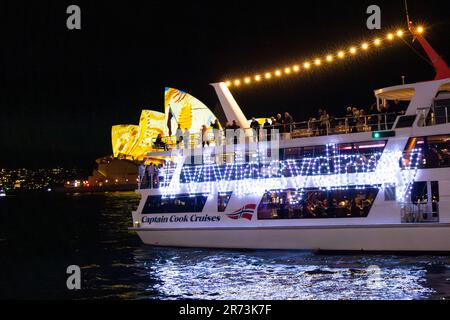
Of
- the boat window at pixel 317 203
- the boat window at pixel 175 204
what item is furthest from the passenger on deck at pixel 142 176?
the boat window at pixel 317 203

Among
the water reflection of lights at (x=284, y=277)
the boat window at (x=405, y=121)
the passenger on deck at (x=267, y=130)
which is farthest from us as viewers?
the passenger on deck at (x=267, y=130)

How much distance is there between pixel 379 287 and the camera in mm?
14664

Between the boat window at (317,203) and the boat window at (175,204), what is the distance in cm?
227

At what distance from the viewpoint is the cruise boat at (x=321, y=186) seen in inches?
701

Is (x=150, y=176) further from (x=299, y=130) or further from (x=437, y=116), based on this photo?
(x=437, y=116)

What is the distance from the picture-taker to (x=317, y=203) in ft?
63.0

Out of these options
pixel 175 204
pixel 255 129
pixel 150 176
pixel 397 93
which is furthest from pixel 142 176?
pixel 397 93

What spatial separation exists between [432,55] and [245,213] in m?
7.45

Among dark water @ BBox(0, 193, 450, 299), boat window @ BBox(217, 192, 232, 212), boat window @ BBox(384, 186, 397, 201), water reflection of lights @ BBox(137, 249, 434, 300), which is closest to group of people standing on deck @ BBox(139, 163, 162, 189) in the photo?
dark water @ BBox(0, 193, 450, 299)

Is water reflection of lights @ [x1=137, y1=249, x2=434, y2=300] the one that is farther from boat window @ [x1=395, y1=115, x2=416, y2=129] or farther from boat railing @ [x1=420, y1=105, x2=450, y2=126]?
boat railing @ [x1=420, y1=105, x2=450, y2=126]

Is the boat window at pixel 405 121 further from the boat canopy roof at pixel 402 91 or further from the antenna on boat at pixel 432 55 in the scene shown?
the antenna on boat at pixel 432 55

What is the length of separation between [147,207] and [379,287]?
391 inches

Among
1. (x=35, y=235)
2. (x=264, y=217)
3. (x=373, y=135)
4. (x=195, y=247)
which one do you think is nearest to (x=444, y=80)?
(x=373, y=135)

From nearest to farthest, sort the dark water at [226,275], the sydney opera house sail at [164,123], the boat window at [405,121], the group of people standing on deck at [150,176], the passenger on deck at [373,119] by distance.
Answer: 1. the dark water at [226,275]
2. the boat window at [405,121]
3. the passenger on deck at [373,119]
4. the group of people standing on deck at [150,176]
5. the sydney opera house sail at [164,123]
